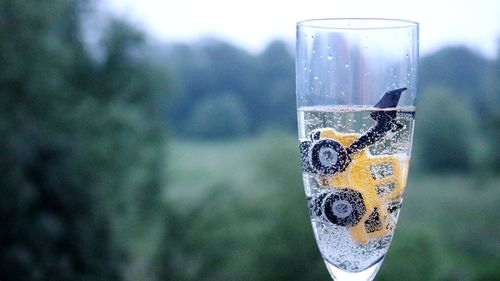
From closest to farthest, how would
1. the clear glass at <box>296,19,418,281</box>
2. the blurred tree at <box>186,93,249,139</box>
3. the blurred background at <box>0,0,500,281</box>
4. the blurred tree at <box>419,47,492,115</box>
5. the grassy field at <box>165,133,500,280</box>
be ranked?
the clear glass at <box>296,19,418,281</box> → the blurred tree at <box>419,47,492,115</box> → the blurred background at <box>0,0,500,281</box> → the grassy field at <box>165,133,500,280</box> → the blurred tree at <box>186,93,249,139</box>

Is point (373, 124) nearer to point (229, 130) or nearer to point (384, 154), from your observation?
point (384, 154)

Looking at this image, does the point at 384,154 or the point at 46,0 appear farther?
the point at 46,0

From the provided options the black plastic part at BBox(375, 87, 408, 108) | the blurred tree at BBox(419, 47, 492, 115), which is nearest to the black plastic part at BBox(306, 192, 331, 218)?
the black plastic part at BBox(375, 87, 408, 108)

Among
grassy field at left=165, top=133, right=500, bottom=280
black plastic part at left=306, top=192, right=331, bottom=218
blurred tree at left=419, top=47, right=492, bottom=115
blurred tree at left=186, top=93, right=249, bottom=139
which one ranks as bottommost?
grassy field at left=165, top=133, right=500, bottom=280

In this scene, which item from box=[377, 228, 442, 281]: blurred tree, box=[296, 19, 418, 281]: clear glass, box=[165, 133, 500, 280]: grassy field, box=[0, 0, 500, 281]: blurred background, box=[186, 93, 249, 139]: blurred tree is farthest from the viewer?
box=[377, 228, 442, 281]: blurred tree

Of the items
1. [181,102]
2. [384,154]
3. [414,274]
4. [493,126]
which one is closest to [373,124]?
[384,154]

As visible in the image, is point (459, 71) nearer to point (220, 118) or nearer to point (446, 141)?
point (446, 141)

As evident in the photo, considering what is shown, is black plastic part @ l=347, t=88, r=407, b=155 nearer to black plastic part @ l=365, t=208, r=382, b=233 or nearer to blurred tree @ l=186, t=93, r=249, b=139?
black plastic part @ l=365, t=208, r=382, b=233

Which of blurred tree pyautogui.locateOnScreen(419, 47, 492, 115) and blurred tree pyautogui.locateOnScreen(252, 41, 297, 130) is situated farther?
blurred tree pyautogui.locateOnScreen(252, 41, 297, 130)
